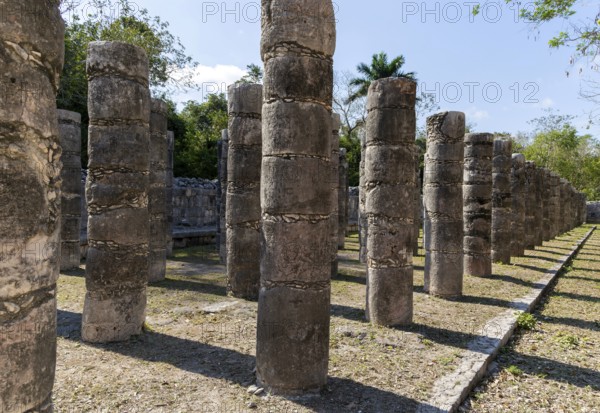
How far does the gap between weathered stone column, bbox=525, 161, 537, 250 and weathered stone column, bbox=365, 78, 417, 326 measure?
13024 mm

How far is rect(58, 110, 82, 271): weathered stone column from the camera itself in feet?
37.8

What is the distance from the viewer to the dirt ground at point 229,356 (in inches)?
180

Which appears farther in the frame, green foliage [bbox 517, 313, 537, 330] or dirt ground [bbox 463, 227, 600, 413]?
green foliage [bbox 517, 313, 537, 330]

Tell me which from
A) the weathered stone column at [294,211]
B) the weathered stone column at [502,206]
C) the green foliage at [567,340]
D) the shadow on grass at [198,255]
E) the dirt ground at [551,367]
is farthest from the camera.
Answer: the weathered stone column at [502,206]

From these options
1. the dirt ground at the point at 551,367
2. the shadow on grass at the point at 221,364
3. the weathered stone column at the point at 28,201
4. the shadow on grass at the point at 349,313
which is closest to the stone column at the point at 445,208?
the dirt ground at the point at 551,367

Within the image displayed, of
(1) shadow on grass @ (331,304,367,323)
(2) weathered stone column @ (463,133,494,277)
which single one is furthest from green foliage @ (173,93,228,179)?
(1) shadow on grass @ (331,304,367,323)

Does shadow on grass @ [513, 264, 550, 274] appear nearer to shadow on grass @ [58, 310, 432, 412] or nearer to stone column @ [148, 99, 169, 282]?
shadow on grass @ [58, 310, 432, 412]

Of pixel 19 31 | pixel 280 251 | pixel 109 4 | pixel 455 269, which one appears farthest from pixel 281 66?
pixel 109 4

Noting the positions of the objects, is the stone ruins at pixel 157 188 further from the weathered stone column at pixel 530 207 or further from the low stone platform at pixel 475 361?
the weathered stone column at pixel 530 207

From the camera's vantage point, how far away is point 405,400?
15.2 feet

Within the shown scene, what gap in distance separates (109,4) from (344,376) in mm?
25939

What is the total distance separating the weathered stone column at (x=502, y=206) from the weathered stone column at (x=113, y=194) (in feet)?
37.9

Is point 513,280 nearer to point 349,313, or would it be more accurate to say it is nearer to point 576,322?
point 576,322

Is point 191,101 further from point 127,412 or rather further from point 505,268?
point 127,412
